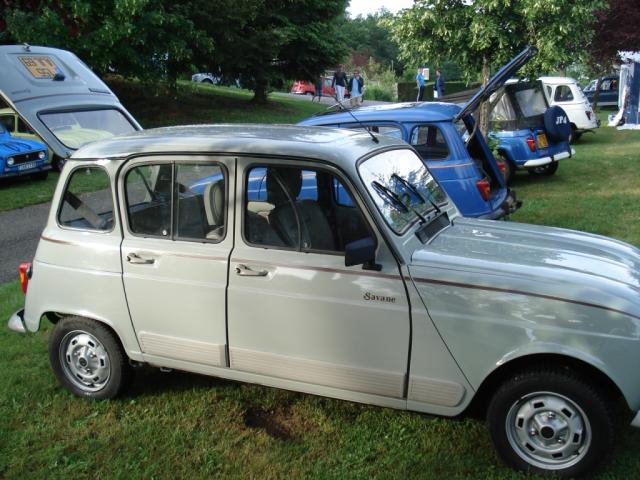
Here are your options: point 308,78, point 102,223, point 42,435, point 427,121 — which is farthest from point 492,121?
point 308,78

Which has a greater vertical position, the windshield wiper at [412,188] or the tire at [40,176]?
the windshield wiper at [412,188]

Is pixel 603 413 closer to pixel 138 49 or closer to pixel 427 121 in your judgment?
pixel 427 121

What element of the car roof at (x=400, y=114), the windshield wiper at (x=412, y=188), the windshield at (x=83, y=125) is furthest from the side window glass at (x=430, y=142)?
the windshield at (x=83, y=125)

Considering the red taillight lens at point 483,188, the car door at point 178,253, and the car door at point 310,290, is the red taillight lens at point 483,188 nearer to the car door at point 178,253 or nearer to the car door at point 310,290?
the car door at point 310,290

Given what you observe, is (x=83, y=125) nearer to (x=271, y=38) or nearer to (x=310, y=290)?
(x=310, y=290)

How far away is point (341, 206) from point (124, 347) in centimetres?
180

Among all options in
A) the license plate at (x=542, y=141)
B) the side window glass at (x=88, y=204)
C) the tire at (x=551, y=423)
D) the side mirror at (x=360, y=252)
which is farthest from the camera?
the license plate at (x=542, y=141)

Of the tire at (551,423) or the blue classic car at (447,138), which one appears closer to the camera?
the tire at (551,423)

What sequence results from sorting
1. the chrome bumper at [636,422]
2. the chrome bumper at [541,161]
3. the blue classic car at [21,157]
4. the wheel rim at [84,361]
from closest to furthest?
the chrome bumper at [636,422]
the wheel rim at [84,361]
the chrome bumper at [541,161]
the blue classic car at [21,157]

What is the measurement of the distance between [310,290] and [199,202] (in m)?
1.00

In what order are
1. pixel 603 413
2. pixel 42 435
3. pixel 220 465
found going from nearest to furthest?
pixel 603 413
pixel 220 465
pixel 42 435

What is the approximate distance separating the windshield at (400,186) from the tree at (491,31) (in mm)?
7568

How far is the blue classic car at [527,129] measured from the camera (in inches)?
481

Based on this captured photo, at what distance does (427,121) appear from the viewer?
25.1 feet
